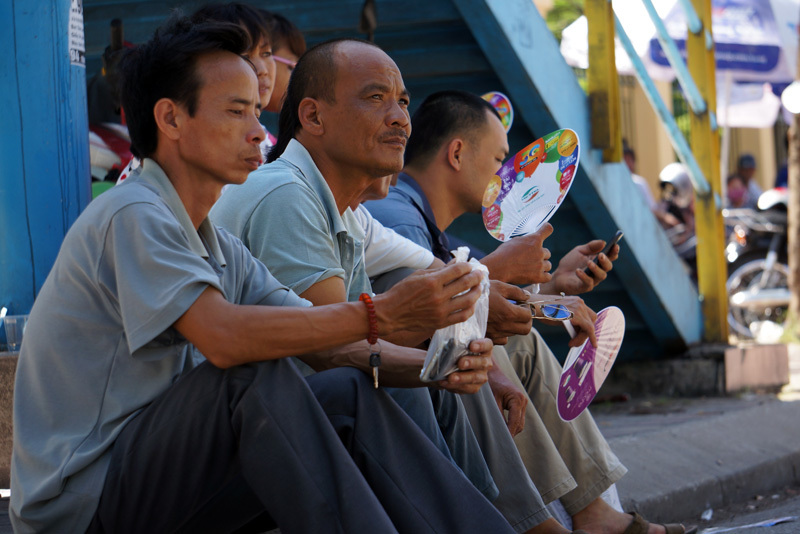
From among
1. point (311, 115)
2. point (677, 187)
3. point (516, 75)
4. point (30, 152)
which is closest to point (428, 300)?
point (311, 115)

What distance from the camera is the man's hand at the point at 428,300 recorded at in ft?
7.07

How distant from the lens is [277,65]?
13.9 feet

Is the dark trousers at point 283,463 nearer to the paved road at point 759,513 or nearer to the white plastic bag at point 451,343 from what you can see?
the white plastic bag at point 451,343

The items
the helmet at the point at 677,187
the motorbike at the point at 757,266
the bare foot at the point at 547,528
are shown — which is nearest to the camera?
the bare foot at the point at 547,528

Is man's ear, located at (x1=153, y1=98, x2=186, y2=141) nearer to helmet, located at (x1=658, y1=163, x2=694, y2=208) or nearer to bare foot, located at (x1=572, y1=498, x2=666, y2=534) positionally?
bare foot, located at (x1=572, y1=498, x2=666, y2=534)

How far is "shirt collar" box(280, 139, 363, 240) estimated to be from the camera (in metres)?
2.81

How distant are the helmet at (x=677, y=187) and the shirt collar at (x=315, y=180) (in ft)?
26.3

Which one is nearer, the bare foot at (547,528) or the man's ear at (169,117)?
the man's ear at (169,117)

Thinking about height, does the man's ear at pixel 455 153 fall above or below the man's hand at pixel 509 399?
above

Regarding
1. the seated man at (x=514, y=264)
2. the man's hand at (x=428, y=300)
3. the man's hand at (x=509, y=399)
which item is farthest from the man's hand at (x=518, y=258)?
the man's hand at (x=428, y=300)

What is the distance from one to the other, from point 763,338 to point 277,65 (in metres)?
6.76

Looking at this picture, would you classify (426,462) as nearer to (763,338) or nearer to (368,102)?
(368,102)

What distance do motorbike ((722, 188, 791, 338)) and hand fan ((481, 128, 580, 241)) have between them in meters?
7.00

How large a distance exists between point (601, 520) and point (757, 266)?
723 centimetres
